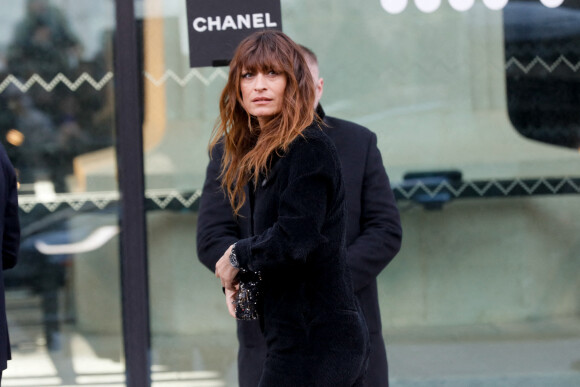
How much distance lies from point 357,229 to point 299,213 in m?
0.89

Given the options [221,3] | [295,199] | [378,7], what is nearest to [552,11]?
[378,7]

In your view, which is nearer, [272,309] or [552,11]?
[272,309]

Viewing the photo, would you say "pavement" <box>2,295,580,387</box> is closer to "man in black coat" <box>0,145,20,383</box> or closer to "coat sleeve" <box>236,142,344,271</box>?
"man in black coat" <box>0,145,20,383</box>

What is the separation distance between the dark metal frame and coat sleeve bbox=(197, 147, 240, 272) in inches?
62.5

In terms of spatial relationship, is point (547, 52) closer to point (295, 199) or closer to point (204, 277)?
point (204, 277)

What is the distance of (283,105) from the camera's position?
237 cm

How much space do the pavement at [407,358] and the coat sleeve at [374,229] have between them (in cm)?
177

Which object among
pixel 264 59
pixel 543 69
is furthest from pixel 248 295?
pixel 543 69

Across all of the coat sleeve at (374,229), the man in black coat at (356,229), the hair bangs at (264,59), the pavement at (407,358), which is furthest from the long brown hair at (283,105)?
the pavement at (407,358)

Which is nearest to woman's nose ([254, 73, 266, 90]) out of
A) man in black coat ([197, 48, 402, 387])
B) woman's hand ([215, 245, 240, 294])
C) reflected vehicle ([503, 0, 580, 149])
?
woman's hand ([215, 245, 240, 294])

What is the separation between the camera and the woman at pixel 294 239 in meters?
2.23

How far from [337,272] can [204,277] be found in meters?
2.50

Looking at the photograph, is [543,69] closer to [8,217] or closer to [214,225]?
[214,225]

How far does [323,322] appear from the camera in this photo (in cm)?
227
